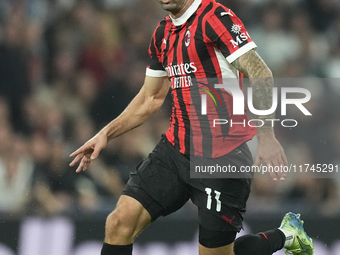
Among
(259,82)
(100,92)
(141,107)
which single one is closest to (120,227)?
(141,107)

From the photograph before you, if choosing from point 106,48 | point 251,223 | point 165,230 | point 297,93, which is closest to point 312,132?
point 297,93

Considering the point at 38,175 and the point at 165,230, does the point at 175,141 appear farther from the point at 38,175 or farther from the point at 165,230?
the point at 38,175

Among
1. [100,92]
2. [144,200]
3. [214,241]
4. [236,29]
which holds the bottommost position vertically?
[214,241]

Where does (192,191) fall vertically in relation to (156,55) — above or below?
below

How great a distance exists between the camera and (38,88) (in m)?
5.08

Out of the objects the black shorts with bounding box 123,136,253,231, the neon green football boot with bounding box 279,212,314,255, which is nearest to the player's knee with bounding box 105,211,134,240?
the black shorts with bounding box 123,136,253,231

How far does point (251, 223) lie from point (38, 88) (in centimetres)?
258

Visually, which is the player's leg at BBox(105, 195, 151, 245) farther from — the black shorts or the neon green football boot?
the neon green football boot

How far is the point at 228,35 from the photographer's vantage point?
264 centimetres

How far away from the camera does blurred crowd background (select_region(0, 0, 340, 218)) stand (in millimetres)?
4613

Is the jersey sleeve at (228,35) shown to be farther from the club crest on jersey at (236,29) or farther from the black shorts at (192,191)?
the black shorts at (192,191)

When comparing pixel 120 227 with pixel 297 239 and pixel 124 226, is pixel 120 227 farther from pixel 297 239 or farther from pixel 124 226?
pixel 297 239

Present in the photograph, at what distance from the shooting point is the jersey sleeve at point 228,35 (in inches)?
104

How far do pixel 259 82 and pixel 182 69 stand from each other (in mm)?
502
